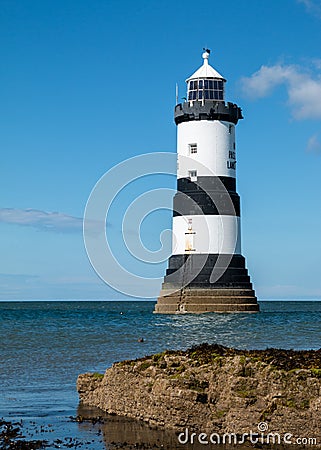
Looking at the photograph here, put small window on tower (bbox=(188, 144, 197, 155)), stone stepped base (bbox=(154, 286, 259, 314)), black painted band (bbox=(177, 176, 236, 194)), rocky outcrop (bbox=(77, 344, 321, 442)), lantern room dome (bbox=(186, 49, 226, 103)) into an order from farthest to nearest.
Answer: lantern room dome (bbox=(186, 49, 226, 103)) < small window on tower (bbox=(188, 144, 197, 155)) < black painted band (bbox=(177, 176, 236, 194)) < stone stepped base (bbox=(154, 286, 259, 314)) < rocky outcrop (bbox=(77, 344, 321, 442))

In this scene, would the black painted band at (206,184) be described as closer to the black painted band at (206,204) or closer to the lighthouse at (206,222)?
the lighthouse at (206,222)

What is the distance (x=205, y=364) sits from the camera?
1310 cm

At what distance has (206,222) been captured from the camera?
4534 cm

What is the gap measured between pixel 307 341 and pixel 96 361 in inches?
417

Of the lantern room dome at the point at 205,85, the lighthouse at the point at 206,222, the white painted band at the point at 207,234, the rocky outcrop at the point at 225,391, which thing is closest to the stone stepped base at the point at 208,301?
the lighthouse at the point at 206,222

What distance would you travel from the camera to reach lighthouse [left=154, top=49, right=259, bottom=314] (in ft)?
149

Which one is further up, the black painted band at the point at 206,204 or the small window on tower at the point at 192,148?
the small window on tower at the point at 192,148

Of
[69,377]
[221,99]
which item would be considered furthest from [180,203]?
[69,377]

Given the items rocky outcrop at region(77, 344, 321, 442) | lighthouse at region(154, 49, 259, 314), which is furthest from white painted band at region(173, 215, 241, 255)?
rocky outcrop at region(77, 344, 321, 442)


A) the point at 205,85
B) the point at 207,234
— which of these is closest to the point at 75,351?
the point at 207,234

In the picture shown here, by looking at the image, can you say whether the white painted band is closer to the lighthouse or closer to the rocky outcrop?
the lighthouse

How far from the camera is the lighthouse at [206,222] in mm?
45500

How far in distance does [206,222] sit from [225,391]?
109 ft

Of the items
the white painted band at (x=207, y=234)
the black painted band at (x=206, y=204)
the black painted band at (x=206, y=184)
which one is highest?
the black painted band at (x=206, y=184)
